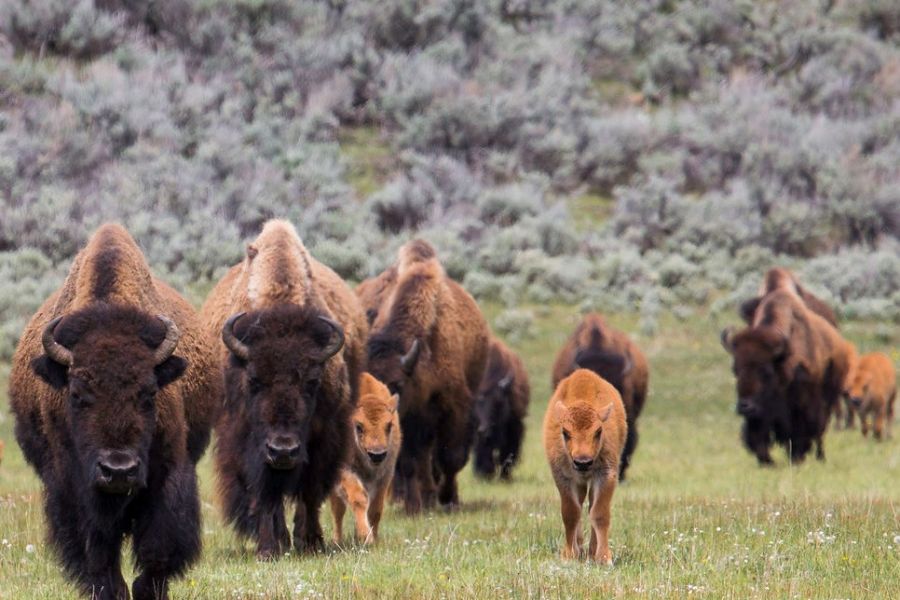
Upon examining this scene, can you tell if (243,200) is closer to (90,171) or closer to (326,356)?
(90,171)

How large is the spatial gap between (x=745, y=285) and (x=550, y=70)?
44.7 ft

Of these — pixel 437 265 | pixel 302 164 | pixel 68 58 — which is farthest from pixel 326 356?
pixel 68 58

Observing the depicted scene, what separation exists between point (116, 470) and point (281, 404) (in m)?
2.80

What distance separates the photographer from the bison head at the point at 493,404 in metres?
17.6

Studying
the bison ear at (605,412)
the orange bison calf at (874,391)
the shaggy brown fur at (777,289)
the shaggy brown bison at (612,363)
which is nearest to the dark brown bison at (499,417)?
the shaggy brown bison at (612,363)

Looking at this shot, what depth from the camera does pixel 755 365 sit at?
17297 mm

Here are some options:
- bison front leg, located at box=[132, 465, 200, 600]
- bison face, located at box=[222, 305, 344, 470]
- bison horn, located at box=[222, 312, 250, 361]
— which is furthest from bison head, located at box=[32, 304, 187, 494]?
bison horn, located at box=[222, 312, 250, 361]

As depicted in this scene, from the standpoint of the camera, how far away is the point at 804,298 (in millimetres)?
21281

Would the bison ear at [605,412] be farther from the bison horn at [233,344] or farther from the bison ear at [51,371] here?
the bison ear at [51,371]

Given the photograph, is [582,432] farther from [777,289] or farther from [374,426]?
[777,289]

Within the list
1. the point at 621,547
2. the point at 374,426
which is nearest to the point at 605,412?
the point at 621,547

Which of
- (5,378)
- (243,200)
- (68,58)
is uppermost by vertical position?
(68,58)

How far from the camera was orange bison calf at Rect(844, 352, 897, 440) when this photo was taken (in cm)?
2066

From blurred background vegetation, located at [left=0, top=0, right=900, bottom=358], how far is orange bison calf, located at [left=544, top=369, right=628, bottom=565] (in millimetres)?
14713
